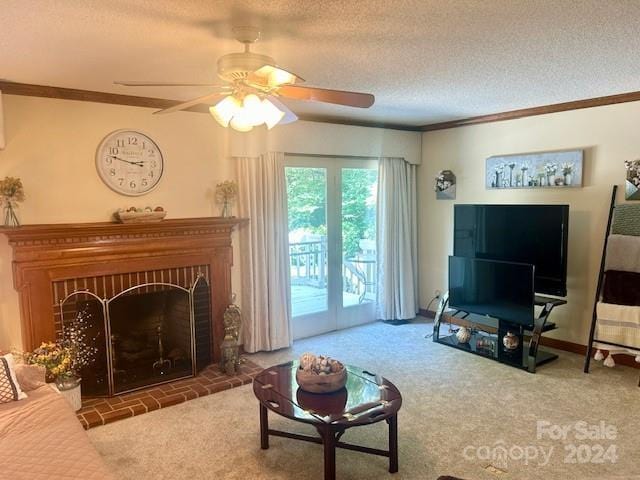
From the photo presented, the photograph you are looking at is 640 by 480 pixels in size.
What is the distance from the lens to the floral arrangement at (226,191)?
420 cm

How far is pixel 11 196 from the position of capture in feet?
10.5

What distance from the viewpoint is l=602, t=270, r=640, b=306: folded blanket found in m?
3.82

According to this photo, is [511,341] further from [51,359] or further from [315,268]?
[51,359]

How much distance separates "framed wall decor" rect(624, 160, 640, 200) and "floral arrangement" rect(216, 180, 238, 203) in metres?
3.41

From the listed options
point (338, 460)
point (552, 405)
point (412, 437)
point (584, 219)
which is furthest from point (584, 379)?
point (338, 460)

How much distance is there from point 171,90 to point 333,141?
1.86m

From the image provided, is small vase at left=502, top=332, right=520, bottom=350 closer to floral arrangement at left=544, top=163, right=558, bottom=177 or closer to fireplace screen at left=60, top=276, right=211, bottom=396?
floral arrangement at left=544, top=163, right=558, bottom=177

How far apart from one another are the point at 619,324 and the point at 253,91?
3.47 m

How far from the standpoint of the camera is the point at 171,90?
361cm

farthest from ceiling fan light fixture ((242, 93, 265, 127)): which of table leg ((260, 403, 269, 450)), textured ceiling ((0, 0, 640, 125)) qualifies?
table leg ((260, 403, 269, 450))

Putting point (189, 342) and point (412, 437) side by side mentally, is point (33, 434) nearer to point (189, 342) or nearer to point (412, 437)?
point (189, 342)

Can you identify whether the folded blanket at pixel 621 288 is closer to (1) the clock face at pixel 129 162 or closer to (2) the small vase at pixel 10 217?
(1) the clock face at pixel 129 162

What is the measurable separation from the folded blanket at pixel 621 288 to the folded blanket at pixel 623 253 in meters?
0.05

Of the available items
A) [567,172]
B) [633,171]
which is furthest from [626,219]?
[567,172]
